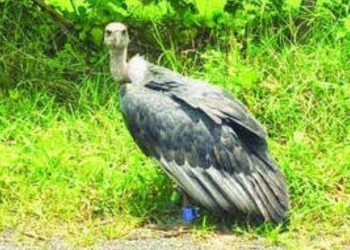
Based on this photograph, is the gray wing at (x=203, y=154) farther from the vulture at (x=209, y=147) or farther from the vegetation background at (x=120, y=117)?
the vegetation background at (x=120, y=117)

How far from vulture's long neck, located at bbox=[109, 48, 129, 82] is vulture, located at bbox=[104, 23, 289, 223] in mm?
208

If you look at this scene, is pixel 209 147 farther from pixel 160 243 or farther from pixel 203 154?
pixel 160 243

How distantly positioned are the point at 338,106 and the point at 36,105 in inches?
79.6

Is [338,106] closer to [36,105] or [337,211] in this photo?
[337,211]

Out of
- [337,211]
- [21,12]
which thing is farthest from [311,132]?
[21,12]

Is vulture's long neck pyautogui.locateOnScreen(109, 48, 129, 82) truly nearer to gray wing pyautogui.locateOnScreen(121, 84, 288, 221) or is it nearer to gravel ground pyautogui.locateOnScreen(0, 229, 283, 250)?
gray wing pyautogui.locateOnScreen(121, 84, 288, 221)

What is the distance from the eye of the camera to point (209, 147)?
6.32m

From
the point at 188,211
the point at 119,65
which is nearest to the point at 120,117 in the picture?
the point at 119,65

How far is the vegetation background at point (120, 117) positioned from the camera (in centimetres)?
652

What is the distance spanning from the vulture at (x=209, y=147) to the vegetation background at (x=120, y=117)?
19 centimetres

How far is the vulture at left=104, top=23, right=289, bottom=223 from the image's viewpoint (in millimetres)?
6238

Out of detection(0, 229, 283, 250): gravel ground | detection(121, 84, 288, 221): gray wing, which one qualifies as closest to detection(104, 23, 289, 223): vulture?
detection(121, 84, 288, 221): gray wing

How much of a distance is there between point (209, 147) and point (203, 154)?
0.05 meters

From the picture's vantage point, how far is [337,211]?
6.51 metres
